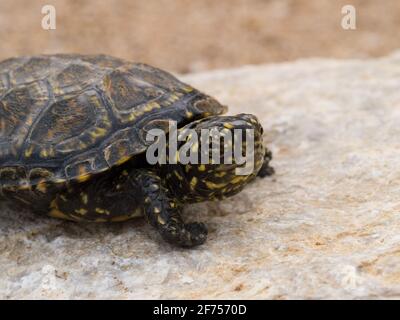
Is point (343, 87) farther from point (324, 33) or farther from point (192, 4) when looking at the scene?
point (192, 4)

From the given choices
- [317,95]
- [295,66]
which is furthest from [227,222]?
[295,66]

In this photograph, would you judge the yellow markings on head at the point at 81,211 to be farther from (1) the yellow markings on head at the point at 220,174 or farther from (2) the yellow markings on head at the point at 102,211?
(1) the yellow markings on head at the point at 220,174

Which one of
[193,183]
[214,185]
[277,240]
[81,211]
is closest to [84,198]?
[81,211]

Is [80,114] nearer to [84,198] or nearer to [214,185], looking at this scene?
[84,198]

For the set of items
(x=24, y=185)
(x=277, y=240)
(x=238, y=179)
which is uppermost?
(x=238, y=179)

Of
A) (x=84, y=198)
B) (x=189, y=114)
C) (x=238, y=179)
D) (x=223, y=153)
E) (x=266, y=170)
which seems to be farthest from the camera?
(x=266, y=170)

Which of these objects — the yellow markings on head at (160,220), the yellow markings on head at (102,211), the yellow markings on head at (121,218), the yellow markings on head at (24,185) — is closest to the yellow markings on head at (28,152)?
the yellow markings on head at (24,185)

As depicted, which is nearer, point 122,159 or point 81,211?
point 122,159
